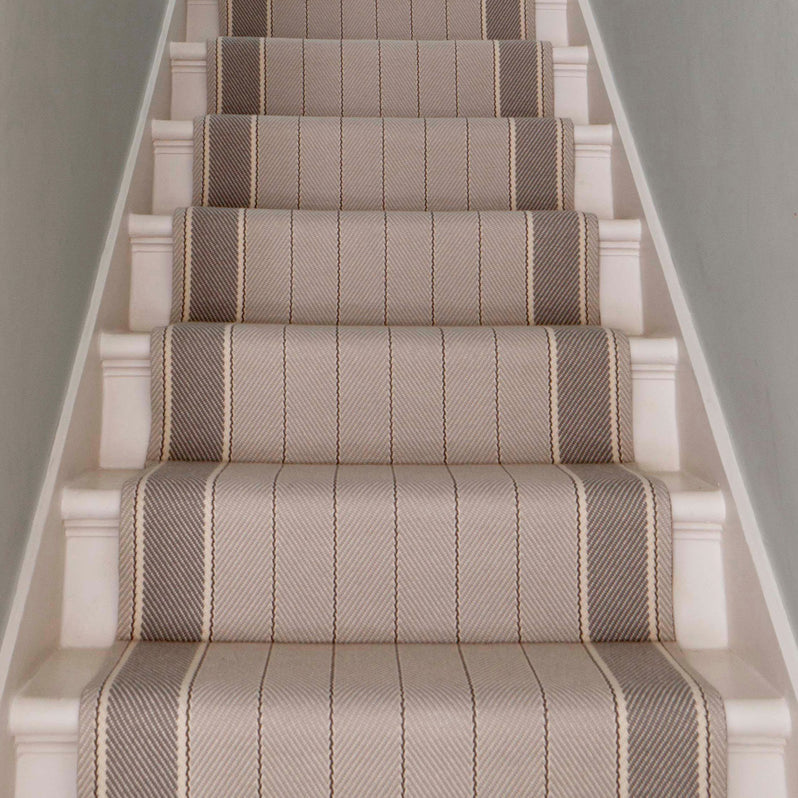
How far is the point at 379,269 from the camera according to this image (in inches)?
49.4

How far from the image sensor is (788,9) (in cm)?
82

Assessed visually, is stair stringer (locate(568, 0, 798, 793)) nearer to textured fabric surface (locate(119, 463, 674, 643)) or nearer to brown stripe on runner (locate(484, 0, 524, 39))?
textured fabric surface (locate(119, 463, 674, 643))

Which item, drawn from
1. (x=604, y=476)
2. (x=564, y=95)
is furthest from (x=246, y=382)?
(x=564, y=95)

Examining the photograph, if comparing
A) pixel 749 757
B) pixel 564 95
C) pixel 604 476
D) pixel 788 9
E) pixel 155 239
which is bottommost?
pixel 749 757

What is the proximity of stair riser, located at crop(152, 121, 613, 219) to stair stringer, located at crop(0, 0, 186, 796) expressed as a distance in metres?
0.03

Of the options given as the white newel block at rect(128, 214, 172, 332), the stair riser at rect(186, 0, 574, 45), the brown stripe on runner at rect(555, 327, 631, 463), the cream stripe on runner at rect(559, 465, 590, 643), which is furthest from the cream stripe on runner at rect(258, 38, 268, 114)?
the cream stripe on runner at rect(559, 465, 590, 643)

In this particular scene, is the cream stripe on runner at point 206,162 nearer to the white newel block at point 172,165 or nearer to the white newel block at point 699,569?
the white newel block at point 172,165

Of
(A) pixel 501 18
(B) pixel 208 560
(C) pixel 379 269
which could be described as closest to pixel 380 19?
(A) pixel 501 18

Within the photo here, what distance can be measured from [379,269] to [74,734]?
0.76 metres

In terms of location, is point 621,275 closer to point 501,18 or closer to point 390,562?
point 390,562

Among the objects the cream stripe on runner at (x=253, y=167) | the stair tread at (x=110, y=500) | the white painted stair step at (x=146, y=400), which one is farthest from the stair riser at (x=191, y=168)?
the stair tread at (x=110, y=500)

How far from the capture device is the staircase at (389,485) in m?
0.81

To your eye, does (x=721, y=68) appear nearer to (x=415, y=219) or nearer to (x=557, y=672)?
(x=415, y=219)

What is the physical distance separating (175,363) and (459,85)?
887 millimetres
